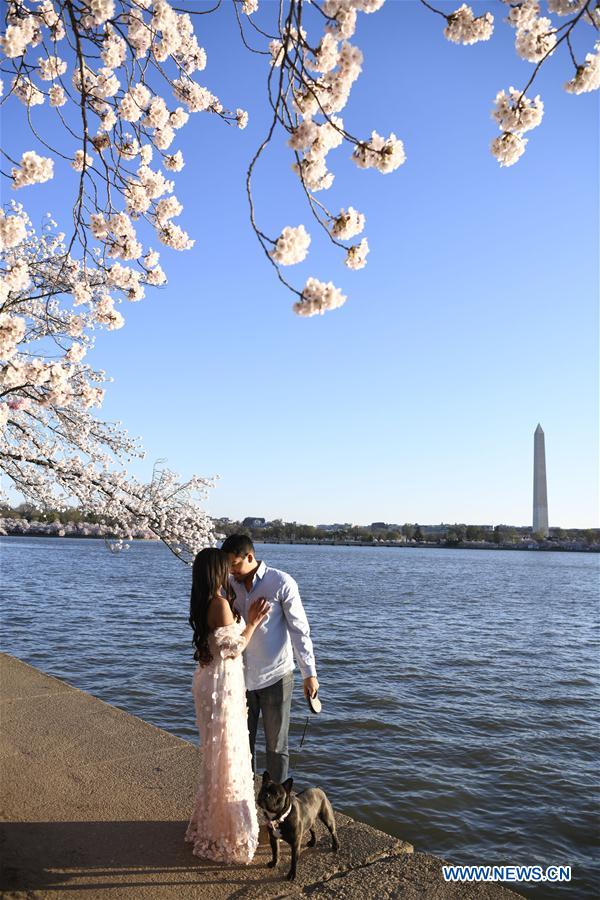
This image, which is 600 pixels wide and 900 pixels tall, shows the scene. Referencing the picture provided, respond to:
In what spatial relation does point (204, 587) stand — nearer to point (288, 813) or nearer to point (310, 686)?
point (310, 686)

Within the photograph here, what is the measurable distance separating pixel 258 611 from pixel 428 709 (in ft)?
26.3

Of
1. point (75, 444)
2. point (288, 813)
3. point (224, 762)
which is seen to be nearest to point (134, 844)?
point (224, 762)

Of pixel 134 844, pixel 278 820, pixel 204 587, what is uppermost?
pixel 204 587

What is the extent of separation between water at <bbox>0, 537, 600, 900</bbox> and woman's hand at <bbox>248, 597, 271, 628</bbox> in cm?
360

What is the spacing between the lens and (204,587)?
373 centimetres

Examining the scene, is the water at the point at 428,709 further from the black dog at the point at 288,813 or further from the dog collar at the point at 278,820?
the dog collar at the point at 278,820

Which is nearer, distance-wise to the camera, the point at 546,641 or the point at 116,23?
the point at 116,23

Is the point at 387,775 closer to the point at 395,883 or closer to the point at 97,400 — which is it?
the point at 395,883

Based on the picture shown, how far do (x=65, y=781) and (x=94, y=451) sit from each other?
235 inches

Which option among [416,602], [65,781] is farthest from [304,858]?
[416,602]

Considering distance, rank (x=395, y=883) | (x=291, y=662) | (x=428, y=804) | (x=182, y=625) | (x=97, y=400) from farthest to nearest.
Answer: (x=182, y=625) < (x=97, y=400) < (x=428, y=804) < (x=291, y=662) < (x=395, y=883)

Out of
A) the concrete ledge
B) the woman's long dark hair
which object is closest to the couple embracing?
the woman's long dark hair

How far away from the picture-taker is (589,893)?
18.2ft

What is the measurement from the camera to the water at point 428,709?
6.78 metres
